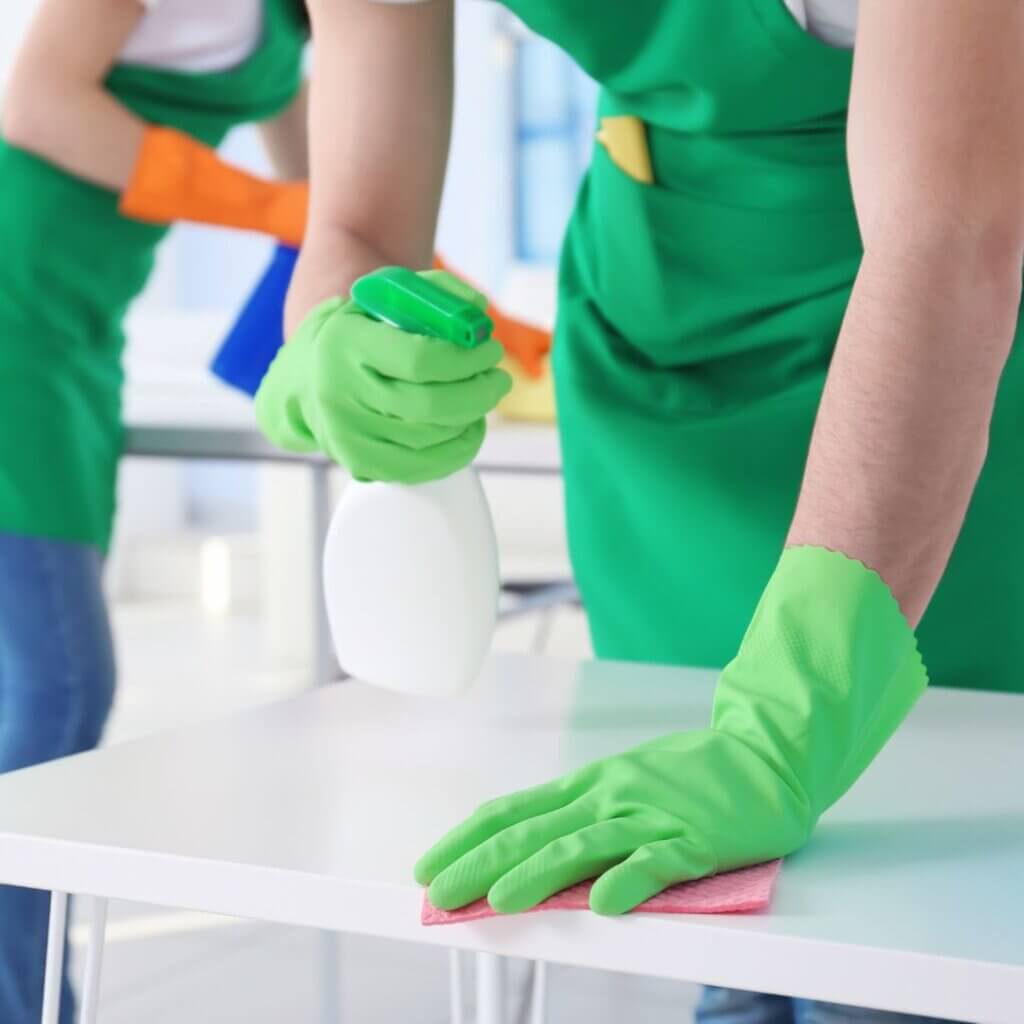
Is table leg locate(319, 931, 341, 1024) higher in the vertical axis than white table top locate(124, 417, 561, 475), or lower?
lower

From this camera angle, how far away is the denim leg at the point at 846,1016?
Result: 0.84 meters

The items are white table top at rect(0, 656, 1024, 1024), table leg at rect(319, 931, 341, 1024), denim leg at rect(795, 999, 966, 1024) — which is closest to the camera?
white table top at rect(0, 656, 1024, 1024)

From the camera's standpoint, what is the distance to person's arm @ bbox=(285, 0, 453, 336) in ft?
3.76

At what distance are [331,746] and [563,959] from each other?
0.32 metres

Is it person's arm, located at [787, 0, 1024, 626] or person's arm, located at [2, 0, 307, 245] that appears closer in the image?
person's arm, located at [787, 0, 1024, 626]

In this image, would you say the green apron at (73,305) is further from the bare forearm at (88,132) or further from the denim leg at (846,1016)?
the denim leg at (846,1016)

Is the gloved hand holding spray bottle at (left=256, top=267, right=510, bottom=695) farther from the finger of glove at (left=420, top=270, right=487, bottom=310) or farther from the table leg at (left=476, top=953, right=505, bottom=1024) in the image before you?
the table leg at (left=476, top=953, right=505, bottom=1024)

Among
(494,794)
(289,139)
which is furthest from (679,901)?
(289,139)

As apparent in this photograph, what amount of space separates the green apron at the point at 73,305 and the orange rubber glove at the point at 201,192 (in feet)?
0.18

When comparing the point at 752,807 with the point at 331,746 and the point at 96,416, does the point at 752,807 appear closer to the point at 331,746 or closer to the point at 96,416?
the point at 331,746

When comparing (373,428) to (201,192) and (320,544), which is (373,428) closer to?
(201,192)

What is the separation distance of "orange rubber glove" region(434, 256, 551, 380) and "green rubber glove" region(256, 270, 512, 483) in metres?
1.22

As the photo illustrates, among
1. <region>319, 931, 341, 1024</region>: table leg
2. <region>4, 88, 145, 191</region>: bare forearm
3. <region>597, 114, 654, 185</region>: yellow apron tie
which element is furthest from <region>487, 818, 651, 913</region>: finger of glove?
<region>319, 931, 341, 1024</region>: table leg

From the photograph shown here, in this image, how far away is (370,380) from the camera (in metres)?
0.92
